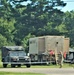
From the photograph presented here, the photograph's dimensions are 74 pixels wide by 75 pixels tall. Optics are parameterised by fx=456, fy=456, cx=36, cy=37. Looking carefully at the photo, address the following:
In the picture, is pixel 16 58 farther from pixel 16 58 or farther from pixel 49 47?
pixel 49 47

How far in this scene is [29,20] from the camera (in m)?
114

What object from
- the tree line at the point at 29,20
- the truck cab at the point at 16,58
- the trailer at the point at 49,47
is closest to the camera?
the truck cab at the point at 16,58

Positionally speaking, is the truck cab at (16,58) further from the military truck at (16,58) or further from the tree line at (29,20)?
the tree line at (29,20)

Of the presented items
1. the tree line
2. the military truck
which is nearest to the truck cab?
the military truck

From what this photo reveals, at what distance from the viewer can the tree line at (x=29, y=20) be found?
334 feet

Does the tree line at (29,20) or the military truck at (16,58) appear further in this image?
the tree line at (29,20)

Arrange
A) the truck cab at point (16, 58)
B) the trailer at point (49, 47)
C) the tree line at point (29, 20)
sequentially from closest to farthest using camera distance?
the truck cab at point (16, 58), the trailer at point (49, 47), the tree line at point (29, 20)

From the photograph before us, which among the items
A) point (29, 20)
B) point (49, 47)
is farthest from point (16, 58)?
point (29, 20)

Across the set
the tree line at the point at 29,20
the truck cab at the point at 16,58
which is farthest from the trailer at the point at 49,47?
the tree line at the point at 29,20

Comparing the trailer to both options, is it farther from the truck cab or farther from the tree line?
the tree line

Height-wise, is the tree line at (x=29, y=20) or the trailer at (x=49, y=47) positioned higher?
the tree line at (x=29, y=20)

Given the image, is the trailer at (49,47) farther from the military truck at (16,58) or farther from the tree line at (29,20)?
the tree line at (29,20)

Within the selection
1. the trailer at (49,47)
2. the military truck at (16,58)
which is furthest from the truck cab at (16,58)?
the trailer at (49,47)

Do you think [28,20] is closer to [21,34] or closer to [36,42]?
[21,34]
